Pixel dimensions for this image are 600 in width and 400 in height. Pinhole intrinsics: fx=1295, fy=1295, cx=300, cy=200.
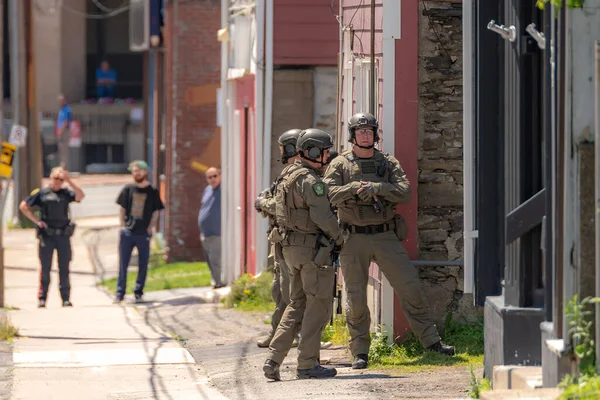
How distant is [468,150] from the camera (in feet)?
31.8

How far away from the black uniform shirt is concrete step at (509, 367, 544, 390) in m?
9.23

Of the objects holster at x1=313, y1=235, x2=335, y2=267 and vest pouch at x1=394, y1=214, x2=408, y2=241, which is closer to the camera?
holster at x1=313, y1=235, x2=335, y2=267

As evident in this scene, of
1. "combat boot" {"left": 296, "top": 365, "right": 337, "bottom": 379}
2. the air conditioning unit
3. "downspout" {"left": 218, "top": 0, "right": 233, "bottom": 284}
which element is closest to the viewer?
"combat boot" {"left": 296, "top": 365, "right": 337, "bottom": 379}

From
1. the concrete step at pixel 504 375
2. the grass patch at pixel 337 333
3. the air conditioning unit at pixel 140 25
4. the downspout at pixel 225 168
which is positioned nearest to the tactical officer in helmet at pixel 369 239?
the grass patch at pixel 337 333

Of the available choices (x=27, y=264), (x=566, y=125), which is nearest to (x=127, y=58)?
(x=27, y=264)

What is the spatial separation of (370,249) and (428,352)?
0.96 meters

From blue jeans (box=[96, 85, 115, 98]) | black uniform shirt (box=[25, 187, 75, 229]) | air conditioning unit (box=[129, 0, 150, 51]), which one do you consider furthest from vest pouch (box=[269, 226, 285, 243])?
blue jeans (box=[96, 85, 115, 98])

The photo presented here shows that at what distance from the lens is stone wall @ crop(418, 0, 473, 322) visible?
10.8m

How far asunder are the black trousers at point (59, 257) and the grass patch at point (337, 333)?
5.17 metres

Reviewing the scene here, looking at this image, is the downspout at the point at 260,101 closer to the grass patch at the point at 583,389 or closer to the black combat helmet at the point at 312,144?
the black combat helmet at the point at 312,144

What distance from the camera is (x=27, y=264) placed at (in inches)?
871

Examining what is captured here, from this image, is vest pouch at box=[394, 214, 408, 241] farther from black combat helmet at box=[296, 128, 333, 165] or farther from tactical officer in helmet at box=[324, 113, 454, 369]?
black combat helmet at box=[296, 128, 333, 165]

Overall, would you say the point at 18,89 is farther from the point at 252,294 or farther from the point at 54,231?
the point at 252,294

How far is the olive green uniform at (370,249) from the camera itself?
33.9 feet
